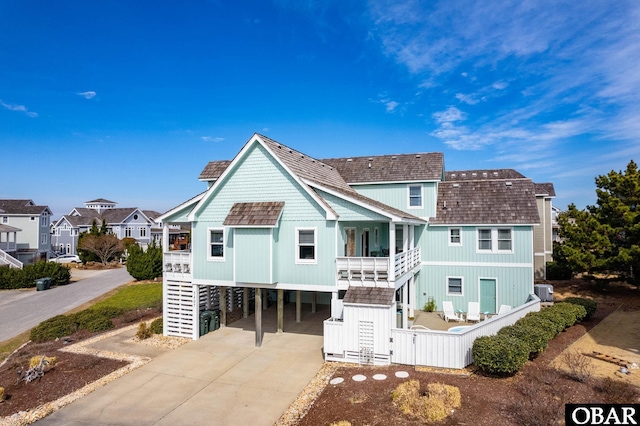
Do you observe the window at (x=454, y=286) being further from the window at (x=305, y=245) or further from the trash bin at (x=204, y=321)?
the trash bin at (x=204, y=321)

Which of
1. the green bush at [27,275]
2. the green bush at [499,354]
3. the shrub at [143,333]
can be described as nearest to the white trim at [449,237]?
the green bush at [499,354]

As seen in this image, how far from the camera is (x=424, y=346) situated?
1352 cm

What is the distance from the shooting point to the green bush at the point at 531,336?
13261 mm

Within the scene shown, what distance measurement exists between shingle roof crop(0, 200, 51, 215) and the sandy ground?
62200mm

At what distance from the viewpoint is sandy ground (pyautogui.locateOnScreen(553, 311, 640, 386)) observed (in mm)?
12594

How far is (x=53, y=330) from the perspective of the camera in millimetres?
19547

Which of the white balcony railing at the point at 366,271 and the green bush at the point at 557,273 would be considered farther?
the green bush at the point at 557,273

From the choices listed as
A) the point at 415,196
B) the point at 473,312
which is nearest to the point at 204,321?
the point at 473,312

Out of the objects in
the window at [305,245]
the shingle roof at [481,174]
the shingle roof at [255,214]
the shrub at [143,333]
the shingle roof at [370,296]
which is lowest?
the shrub at [143,333]

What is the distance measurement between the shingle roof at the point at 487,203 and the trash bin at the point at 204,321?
42.7ft

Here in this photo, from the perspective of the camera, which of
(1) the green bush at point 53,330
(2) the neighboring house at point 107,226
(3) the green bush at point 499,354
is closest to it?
(3) the green bush at point 499,354

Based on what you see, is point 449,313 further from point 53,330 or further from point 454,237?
point 53,330

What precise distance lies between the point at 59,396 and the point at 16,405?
103cm

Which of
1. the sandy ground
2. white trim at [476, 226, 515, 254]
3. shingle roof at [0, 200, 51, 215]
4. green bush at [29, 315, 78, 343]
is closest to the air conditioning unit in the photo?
the sandy ground
